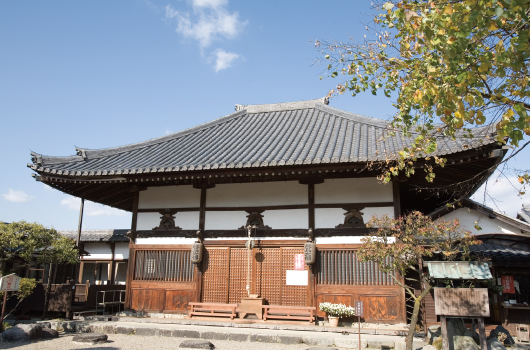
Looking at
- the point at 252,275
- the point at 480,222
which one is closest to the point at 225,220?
the point at 252,275

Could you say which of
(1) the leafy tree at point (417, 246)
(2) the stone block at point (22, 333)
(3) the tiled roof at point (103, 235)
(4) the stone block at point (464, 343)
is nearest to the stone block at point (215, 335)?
(1) the leafy tree at point (417, 246)

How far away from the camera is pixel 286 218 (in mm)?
12648

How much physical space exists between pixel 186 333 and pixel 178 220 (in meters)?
4.04

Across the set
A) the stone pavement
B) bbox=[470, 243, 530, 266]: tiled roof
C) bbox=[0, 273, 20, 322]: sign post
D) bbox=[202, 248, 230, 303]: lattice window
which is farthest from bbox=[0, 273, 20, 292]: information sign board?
bbox=[470, 243, 530, 266]: tiled roof

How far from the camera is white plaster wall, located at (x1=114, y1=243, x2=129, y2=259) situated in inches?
865

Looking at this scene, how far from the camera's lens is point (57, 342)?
10125 mm

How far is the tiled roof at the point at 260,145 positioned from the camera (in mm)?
11672

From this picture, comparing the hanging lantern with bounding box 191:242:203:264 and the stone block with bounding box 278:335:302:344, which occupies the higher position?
the hanging lantern with bounding box 191:242:203:264

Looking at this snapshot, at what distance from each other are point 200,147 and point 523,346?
1121 cm

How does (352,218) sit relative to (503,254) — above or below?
above

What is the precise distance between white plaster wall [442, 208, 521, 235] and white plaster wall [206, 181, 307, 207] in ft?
15.8

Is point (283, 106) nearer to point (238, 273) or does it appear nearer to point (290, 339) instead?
point (238, 273)

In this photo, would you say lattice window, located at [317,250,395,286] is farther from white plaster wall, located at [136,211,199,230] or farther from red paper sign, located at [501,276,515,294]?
white plaster wall, located at [136,211,199,230]

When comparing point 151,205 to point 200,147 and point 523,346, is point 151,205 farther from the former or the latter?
point 523,346
